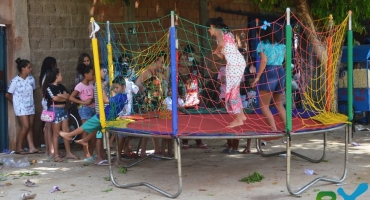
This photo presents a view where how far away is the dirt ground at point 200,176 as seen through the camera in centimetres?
718

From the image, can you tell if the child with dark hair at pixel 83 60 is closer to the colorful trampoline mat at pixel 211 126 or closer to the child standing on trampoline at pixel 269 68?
the colorful trampoline mat at pixel 211 126

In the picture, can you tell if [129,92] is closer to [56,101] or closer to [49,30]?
[56,101]

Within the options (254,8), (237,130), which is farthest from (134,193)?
(254,8)

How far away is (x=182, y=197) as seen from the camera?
6.99 metres

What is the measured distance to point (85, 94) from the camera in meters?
9.26

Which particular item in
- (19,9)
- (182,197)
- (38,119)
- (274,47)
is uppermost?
(19,9)

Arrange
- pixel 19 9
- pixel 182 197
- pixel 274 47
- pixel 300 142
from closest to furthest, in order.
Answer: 1. pixel 182 197
2. pixel 274 47
3. pixel 19 9
4. pixel 300 142

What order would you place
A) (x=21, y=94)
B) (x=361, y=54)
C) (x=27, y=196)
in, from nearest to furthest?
(x=27, y=196), (x=21, y=94), (x=361, y=54)

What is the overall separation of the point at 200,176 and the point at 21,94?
3442 mm

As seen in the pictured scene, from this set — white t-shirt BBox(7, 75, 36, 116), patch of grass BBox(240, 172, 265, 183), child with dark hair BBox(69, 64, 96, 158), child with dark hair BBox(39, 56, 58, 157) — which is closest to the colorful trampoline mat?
patch of grass BBox(240, 172, 265, 183)

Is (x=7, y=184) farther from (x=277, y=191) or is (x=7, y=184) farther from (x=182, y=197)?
(x=277, y=191)

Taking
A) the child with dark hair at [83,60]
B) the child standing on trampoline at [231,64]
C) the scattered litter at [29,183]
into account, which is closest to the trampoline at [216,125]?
the child standing on trampoline at [231,64]

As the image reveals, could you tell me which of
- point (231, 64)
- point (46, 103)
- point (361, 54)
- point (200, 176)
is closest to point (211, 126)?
point (200, 176)

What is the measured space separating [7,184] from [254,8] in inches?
359
